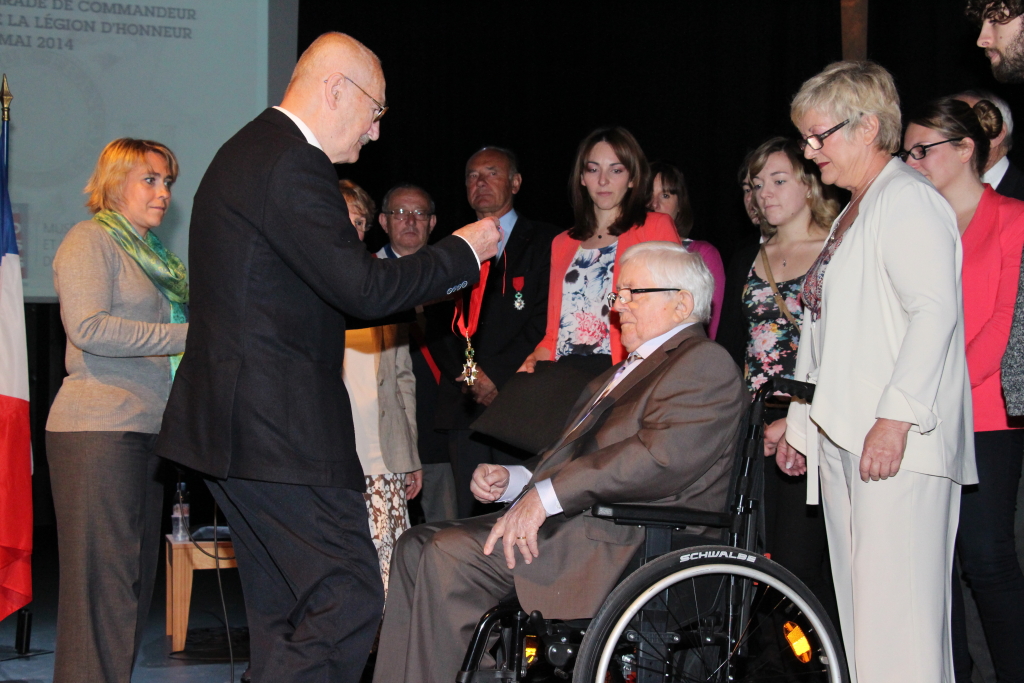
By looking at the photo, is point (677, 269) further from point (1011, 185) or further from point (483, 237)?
point (1011, 185)

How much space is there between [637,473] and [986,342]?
3.40 feet

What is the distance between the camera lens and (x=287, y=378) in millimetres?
1826

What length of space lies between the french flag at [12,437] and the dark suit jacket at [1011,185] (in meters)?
3.06

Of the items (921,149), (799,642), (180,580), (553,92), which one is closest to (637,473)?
(799,642)

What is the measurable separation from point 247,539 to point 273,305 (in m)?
0.48

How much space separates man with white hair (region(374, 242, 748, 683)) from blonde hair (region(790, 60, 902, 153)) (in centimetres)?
61

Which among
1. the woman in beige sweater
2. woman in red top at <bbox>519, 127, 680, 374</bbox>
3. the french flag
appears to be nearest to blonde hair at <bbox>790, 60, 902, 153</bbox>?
woman in red top at <bbox>519, 127, 680, 374</bbox>

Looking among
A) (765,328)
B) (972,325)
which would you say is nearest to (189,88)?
(765,328)

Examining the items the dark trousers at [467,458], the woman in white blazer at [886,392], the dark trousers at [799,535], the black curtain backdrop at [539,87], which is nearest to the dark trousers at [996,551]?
the woman in white blazer at [886,392]

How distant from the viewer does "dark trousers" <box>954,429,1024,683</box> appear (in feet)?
7.47

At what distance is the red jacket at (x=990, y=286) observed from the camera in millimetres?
2434

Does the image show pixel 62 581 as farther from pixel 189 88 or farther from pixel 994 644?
pixel 189 88

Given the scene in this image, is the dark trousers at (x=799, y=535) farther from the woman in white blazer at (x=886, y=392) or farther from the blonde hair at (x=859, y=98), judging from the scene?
the blonde hair at (x=859, y=98)

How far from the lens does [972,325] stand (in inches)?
96.6
